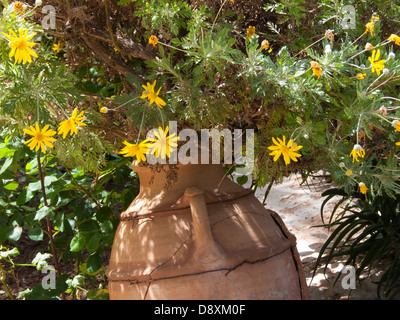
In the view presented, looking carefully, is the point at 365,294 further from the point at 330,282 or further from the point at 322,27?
the point at 322,27

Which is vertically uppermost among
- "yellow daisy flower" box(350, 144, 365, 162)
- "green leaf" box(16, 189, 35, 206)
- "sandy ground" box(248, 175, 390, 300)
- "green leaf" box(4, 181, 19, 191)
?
"yellow daisy flower" box(350, 144, 365, 162)

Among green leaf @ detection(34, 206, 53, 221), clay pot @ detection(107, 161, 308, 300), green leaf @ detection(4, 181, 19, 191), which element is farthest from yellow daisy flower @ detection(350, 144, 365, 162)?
green leaf @ detection(4, 181, 19, 191)

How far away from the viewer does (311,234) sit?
311 cm

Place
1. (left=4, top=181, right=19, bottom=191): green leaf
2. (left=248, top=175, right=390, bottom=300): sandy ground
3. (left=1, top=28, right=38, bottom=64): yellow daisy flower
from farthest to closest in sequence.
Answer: (left=248, top=175, right=390, bottom=300): sandy ground, (left=4, top=181, right=19, bottom=191): green leaf, (left=1, top=28, right=38, bottom=64): yellow daisy flower

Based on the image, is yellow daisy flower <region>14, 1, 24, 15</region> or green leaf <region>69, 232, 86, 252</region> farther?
green leaf <region>69, 232, 86, 252</region>

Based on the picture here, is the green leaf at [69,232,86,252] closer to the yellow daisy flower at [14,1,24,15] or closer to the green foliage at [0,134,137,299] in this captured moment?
the green foliage at [0,134,137,299]

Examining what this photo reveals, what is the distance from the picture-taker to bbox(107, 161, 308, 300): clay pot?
4.56 feet

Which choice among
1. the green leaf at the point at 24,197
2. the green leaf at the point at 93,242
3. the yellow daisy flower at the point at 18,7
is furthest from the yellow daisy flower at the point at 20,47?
the green leaf at the point at 24,197

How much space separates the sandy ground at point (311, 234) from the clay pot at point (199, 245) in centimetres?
38

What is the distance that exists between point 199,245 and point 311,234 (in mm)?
1855

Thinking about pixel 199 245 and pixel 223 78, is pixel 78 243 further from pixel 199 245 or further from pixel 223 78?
pixel 223 78

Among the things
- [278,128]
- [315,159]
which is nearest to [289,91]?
[278,128]

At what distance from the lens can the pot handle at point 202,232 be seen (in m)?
1.39

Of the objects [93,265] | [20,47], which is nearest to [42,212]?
[93,265]
